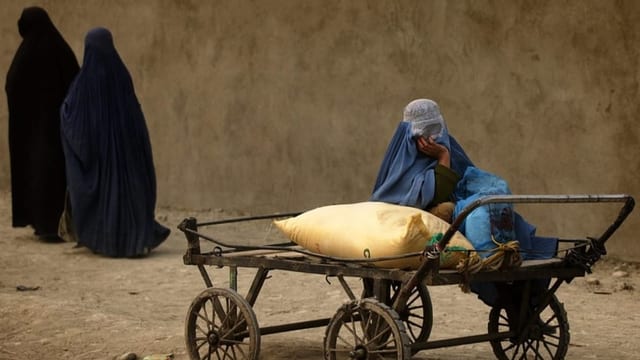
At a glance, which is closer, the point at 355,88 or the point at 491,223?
the point at 491,223

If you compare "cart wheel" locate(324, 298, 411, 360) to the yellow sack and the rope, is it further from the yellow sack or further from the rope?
the rope

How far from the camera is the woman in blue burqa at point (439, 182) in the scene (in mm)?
5056

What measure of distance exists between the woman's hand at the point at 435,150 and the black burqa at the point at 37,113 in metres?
5.66

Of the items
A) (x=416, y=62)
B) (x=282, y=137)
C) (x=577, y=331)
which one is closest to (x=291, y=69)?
(x=282, y=137)

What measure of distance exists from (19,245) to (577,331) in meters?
5.12

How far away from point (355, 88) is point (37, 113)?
267 centimetres

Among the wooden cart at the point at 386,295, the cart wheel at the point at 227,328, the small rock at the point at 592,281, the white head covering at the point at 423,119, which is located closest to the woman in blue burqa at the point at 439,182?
the white head covering at the point at 423,119

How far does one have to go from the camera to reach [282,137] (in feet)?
35.5

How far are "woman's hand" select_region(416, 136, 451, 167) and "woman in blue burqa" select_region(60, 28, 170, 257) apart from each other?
4.53 metres

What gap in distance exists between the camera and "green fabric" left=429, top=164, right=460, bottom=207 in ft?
17.1

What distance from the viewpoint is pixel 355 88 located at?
10.1m

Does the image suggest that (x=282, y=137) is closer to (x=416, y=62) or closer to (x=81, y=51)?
(x=416, y=62)

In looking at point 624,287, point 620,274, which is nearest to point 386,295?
point 624,287

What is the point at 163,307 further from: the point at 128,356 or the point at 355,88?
the point at 355,88
